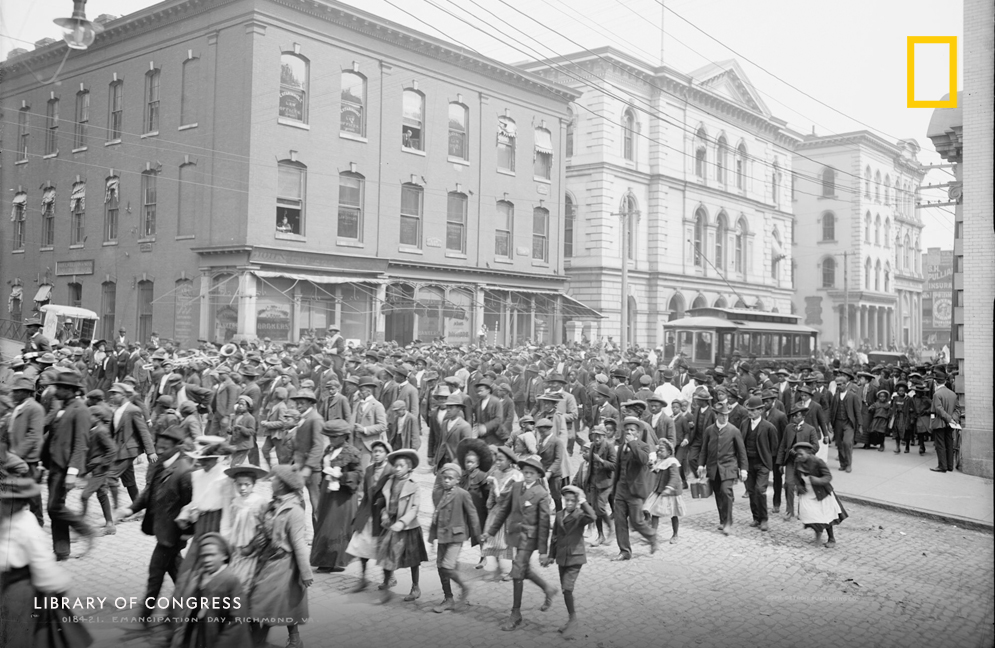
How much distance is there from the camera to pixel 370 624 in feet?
20.2

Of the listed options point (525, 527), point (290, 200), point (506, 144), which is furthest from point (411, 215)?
point (525, 527)

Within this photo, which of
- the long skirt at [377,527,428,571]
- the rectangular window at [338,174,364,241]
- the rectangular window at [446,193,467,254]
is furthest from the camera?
the rectangular window at [446,193,467,254]

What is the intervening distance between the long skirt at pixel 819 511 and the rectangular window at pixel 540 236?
62.2 feet

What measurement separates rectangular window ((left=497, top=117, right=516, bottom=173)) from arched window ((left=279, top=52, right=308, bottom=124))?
5.74 metres

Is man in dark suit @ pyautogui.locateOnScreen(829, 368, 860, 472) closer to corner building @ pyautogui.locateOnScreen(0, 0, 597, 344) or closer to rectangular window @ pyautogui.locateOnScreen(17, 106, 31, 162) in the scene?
corner building @ pyautogui.locateOnScreen(0, 0, 597, 344)

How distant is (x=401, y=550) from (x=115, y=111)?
6770mm

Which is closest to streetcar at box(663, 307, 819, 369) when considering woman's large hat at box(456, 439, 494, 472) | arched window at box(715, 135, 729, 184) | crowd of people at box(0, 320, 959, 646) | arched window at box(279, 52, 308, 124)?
crowd of people at box(0, 320, 959, 646)

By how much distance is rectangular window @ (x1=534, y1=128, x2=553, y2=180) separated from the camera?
17.9 meters

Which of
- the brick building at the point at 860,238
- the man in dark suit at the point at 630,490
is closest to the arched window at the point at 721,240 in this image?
the brick building at the point at 860,238

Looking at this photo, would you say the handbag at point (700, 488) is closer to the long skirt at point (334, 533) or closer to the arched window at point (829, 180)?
the long skirt at point (334, 533)

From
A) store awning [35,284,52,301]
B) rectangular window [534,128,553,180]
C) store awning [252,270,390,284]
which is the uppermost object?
rectangular window [534,128,553,180]

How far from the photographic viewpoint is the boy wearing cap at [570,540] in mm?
6504

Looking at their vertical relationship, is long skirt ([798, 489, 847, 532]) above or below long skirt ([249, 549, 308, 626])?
below

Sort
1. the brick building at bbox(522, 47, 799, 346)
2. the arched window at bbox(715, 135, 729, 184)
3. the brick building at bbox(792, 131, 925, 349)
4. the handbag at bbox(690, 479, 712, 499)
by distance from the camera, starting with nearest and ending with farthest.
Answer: the brick building at bbox(792, 131, 925, 349) → the handbag at bbox(690, 479, 712, 499) → the brick building at bbox(522, 47, 799, 346) → the arched window at bbox(715, 135, 729, 184)
